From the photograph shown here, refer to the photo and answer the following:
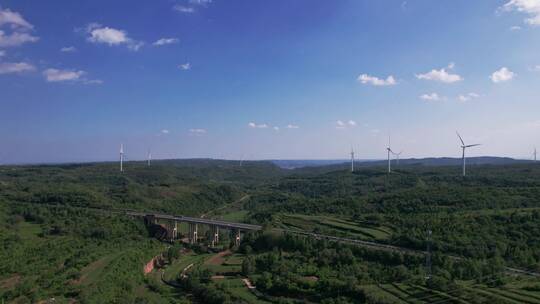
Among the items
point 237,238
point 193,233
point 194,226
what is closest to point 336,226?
point 237,238

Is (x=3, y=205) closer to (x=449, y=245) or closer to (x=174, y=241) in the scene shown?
(x=174, y=241)

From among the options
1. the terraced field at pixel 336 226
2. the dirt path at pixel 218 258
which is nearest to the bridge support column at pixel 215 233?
the dirt path at pixel 218 258

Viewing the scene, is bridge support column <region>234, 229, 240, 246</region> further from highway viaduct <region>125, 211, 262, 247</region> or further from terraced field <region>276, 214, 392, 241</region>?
terraced field <region>276, 214, 392, 241</region>

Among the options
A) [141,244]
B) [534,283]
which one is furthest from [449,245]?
[141,244]

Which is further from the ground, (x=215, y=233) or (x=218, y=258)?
(x=215, y=233)

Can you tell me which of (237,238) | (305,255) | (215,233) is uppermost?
(305,255)

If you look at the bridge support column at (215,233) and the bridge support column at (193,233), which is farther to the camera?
the bridge support column at (193,233)

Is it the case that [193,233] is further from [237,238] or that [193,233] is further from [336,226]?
[336,226]

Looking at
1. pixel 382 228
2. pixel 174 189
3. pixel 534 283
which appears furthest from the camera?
pixel 174 189

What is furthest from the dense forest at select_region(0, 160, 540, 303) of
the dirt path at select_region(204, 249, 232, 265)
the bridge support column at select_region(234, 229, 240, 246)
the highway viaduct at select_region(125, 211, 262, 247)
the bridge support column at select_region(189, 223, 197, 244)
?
the bridge support column at select_region(189, 223, 197, 244)

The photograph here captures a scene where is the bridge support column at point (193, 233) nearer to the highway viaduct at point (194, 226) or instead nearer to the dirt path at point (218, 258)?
the highway viaduct at point (194, 226)

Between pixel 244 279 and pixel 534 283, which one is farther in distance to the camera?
pixel 244 279
